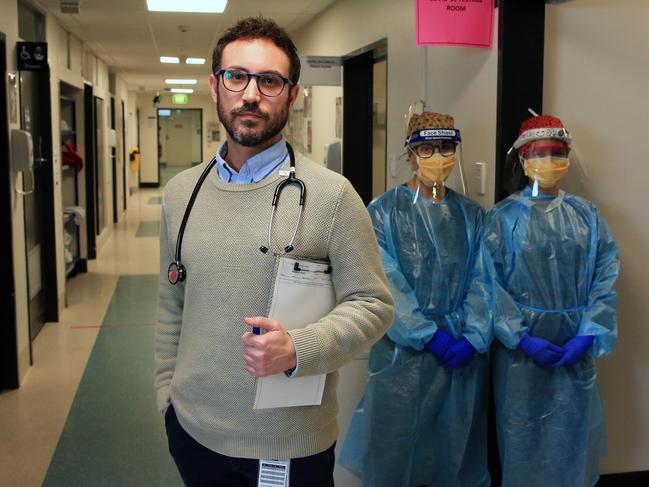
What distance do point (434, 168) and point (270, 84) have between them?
1.33 m

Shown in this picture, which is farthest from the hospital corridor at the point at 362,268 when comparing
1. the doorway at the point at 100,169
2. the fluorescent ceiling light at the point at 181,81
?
the fluorescent ceiling light at the point at 181,81

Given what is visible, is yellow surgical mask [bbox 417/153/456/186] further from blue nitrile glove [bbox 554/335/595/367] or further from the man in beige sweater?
the man in beige sweater

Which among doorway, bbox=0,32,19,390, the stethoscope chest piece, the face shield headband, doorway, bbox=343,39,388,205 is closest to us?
the stethoscope chest piece

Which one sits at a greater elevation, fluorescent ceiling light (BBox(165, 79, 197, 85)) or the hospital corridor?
fluorescent ceiling light (BBox(165, 79, 197, 85))

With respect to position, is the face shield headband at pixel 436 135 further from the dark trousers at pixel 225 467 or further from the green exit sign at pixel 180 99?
the green exit sign at pixel 180 99

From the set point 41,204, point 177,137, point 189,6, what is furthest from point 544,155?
point 177,137

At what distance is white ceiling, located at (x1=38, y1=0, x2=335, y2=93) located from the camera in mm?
5369

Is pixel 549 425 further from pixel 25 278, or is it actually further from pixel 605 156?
pixel 25 278

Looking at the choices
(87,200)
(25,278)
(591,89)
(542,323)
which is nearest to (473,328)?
(542,323)

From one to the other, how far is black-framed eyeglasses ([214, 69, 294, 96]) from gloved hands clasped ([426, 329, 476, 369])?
53.4 inches

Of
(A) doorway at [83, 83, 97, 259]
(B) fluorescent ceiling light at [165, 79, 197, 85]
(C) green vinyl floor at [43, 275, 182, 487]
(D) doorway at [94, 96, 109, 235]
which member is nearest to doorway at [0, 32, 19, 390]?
(C) green vinyl floor at [43, 275, 182, 487]

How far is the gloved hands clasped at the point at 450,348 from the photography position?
8.25ft

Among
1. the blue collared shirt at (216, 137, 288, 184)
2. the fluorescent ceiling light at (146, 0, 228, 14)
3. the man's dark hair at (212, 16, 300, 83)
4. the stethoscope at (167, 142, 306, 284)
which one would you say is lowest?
the stethoscope at (167, 142, 306, 284)

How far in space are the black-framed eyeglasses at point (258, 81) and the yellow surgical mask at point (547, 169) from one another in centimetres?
140
